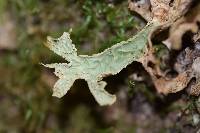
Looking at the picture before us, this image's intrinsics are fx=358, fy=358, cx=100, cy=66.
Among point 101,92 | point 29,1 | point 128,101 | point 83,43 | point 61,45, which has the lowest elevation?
point 101,92

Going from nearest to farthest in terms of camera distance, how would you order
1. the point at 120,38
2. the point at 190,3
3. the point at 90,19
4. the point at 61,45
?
the point at 190,3 < the point at 61,45 < the point at 120,38 < the point at 90,19

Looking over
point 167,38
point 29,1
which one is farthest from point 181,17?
point 29,1

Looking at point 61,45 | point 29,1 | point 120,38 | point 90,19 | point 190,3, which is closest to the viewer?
point 190,3

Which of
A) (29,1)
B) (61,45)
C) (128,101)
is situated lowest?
(61,45)

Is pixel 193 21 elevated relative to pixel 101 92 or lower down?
elevated

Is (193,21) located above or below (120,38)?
below

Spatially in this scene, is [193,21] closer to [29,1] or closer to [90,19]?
[90,19]

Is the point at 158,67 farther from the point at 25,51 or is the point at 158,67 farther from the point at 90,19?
the point at 25,51

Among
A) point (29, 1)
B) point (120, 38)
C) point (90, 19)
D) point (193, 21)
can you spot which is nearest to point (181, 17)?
point (193, 21)

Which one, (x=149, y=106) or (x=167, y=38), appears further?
(x=149, y=106)

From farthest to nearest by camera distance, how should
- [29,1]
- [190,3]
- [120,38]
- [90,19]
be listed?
[29,1] → [90,19] → [120,38] → [190,3]
